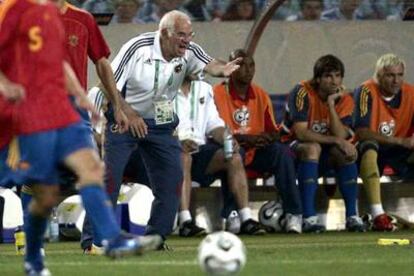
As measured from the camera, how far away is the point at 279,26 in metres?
17.8

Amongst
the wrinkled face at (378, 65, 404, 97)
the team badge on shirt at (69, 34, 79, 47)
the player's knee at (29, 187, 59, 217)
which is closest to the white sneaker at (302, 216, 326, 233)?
the wrinkled face at (378, 65, 404, 97)

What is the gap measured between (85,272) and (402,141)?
724cm

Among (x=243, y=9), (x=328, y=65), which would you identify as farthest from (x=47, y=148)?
(x=243, y=9)

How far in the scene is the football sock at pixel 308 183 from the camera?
54.3 ft

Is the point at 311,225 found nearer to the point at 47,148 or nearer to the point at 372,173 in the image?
the point at 372,173

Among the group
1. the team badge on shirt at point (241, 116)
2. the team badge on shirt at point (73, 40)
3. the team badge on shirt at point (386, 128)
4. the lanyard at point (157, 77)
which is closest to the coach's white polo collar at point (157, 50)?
the lanyard at point (157, 77)

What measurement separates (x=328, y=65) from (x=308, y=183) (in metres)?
1.20

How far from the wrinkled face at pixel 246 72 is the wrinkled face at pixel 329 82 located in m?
→ 0.69

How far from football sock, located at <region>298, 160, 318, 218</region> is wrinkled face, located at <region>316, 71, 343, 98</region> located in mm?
725

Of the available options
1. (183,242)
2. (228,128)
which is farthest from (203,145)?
(183,242)

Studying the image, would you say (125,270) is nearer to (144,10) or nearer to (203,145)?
(203,145)

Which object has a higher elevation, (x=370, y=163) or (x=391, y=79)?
(x=391, y=79)

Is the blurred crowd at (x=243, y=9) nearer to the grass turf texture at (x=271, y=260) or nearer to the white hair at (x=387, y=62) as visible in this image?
the white hair at (x=387, y=62)

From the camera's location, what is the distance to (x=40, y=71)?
880 cm
